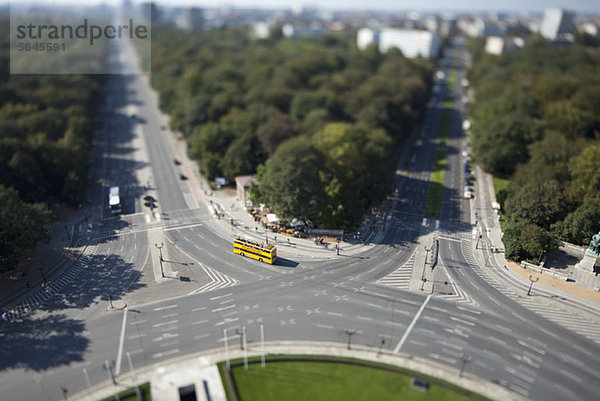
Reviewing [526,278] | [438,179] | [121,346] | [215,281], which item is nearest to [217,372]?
[121,346]

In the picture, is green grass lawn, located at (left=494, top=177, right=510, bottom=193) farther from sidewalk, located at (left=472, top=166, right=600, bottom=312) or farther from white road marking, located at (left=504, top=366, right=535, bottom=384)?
white road marking, located at (left=504, top=366, right=535, bottom=384)

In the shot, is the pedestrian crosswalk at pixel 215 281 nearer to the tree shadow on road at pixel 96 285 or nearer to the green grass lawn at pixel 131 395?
the tree shadow on road at pixel 96 285

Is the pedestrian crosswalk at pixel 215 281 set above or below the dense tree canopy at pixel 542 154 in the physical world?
below

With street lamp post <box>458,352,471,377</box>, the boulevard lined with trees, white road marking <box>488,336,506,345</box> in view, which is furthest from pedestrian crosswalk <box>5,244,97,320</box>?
white road marking <box>488,336,506,345</box>

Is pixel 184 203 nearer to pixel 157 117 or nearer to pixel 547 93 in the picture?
pixel 157 117

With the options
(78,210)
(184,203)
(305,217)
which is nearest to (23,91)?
(78,210)

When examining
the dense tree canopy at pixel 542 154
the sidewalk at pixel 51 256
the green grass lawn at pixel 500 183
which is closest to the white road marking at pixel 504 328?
the dense tree canopy at pixel 542 154
